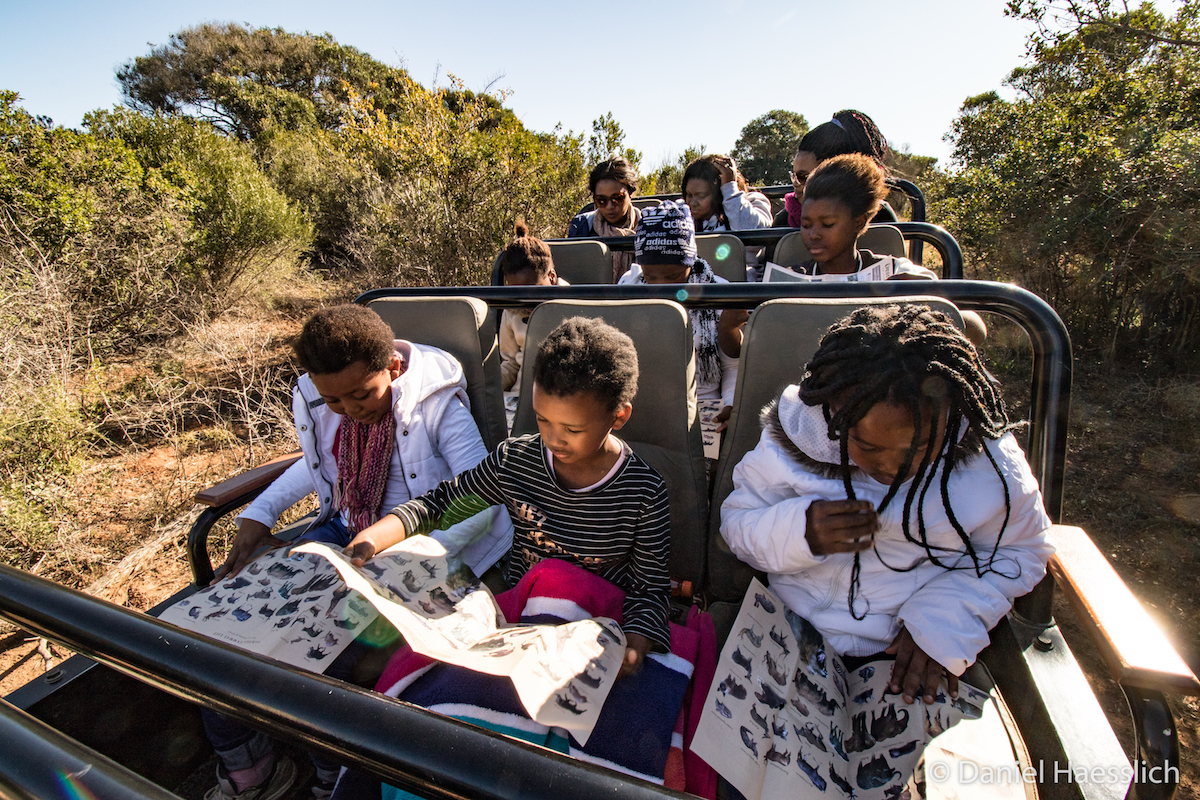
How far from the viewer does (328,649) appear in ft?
4.59

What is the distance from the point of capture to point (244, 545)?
1751mm

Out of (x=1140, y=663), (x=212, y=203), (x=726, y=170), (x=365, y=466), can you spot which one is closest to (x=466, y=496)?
(x=365, y=466)

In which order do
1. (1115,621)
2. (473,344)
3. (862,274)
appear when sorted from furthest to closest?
(862,274)
(473,344)
(1115,621)

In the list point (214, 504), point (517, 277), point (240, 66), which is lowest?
point (214, 504)

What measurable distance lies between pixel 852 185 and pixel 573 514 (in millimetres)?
1754

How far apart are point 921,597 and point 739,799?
0.58 meters

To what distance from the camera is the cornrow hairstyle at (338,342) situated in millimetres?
1575

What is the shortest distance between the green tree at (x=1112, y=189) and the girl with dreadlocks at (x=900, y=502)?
13.9 feet

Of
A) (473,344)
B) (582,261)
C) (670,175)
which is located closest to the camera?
(473,344)

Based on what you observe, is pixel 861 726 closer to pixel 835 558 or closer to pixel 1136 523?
pixel 835 558

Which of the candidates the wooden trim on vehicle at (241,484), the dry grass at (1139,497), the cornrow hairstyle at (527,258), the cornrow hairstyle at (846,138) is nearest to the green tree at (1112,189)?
the dry grass at (1139,497)

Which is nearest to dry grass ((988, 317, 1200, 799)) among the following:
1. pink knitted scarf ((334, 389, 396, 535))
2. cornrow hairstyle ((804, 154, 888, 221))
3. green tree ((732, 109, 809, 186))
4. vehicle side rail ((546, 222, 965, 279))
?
vehicle side rail ((546, 222, 965, 279))

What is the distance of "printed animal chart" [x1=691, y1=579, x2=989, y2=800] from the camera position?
3.48 ft

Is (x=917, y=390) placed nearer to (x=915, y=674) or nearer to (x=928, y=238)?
(x=915, y=674)
